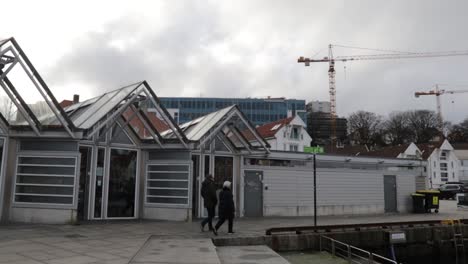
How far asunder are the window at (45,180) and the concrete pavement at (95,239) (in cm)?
110

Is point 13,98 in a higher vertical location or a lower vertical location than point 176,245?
higher

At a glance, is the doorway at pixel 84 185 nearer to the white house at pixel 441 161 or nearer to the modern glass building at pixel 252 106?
the white house at pixel 441 161

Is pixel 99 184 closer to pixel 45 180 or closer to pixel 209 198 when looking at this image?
pixel 45 180

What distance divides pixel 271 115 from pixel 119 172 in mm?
89871

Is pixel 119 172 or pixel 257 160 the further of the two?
pixel 257 160

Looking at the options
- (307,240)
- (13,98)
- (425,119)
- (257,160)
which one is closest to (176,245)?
(307,240)

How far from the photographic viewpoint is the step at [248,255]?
33.6 feet

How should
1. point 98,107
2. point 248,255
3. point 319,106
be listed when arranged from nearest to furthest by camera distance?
1. point 248,255
2. point 98,107
3. point 319,106

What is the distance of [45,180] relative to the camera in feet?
48.8

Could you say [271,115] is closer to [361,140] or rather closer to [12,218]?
[361,140]

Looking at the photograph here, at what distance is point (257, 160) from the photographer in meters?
20.0

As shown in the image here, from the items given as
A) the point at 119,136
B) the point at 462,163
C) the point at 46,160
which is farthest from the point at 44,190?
the point at 462,163

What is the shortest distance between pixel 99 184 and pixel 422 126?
8025 cm

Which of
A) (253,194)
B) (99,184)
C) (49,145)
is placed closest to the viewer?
(49,145)
